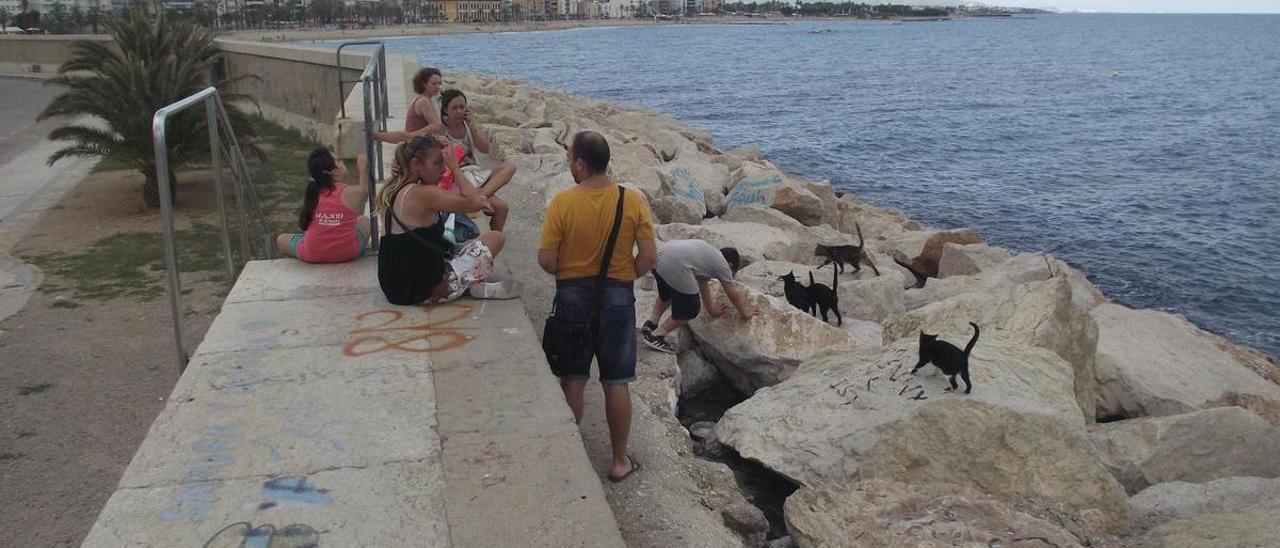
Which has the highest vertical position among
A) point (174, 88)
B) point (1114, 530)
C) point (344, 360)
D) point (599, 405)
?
point (174, 88)

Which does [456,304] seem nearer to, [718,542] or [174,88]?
[718,542]

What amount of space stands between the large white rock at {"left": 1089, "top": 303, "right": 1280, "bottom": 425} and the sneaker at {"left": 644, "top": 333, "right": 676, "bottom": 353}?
2755 mm

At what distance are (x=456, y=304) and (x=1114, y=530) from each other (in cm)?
320

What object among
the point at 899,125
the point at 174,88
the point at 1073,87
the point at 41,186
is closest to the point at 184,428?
the point at 174,88

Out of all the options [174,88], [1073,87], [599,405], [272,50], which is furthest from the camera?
[1073,87]

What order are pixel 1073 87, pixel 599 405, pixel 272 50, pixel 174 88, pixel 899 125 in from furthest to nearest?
pixel 1073 87 < pixel 899 125 < pixel 272 50 < pixel 174 88 < pixel 599 405

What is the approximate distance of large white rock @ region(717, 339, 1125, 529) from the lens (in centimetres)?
430

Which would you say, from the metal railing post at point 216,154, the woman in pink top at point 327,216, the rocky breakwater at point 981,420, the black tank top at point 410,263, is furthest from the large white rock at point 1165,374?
the metal railing post at point 216,154

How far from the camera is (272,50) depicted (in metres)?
17.4

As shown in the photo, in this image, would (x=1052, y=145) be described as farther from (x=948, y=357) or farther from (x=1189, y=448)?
(x=948, y=357)

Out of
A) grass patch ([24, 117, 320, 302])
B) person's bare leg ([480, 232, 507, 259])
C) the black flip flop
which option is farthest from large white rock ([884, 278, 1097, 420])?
grass patch ([24, 117, 320, 302])

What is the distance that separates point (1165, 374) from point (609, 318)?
413 centimetres

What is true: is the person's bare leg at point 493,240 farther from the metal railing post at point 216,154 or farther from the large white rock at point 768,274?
the large white rock at point 768,274

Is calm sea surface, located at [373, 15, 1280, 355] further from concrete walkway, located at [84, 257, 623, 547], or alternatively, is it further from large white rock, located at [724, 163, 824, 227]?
concrete walkway, located at [84, 257, 623, 547]
